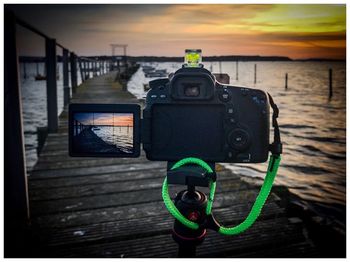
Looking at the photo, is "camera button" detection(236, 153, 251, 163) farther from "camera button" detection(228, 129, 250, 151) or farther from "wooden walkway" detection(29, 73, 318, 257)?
"wooden walkway" detection(29, 73, 318, 257)

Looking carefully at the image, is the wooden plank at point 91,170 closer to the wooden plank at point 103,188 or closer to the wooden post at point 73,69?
the wooden plank at point 103,188

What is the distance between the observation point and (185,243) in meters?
1.69

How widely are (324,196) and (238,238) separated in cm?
522

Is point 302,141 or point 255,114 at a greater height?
point 255,114

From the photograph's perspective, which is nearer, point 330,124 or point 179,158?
point 179,158

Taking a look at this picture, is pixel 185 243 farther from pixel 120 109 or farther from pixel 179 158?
pixel 120 109

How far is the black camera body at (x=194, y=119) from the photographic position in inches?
68.3

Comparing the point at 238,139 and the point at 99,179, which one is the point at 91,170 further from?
the point at 238,139

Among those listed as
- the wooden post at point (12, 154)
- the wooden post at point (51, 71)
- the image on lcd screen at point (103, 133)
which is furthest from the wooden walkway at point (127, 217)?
the wooden post at point (51, 71)

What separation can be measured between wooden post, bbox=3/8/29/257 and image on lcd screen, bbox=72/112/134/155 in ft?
3.24

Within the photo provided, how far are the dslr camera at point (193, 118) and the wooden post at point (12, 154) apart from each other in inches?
40.0

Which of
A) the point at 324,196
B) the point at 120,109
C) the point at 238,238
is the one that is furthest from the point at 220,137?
the point at 324,196

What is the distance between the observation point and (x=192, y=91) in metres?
1.74

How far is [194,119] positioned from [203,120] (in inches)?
1.8
